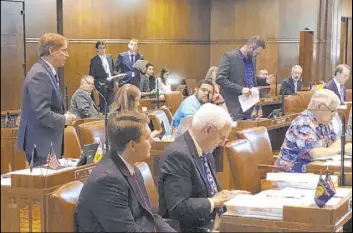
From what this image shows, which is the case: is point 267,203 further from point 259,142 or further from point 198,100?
point 198,100

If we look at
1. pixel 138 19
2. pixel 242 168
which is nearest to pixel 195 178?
pixel 242 168

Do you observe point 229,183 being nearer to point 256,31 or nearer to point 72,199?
point 72,199

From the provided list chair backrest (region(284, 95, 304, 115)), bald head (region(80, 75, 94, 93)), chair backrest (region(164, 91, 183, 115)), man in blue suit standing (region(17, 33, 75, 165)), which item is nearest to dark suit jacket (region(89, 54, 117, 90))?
chair backrest (region(164, 91, 183, 115))

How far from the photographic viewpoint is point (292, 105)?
5711mm

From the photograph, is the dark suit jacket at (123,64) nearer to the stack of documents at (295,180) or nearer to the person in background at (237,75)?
the person in background at (237,75)

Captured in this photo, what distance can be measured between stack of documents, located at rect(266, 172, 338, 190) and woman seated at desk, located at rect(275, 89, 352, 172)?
0.50m

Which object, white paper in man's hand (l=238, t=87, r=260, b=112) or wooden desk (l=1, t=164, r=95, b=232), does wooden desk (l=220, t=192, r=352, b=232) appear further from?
white paper in man's hand (l=238, t=87, r=260, b=112)

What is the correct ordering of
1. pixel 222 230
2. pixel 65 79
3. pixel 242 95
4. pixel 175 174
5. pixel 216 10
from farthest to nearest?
pixel 216 10 < pixel 65 79 < pixel 242 95 < pixel 175 174 < pixel 222 230

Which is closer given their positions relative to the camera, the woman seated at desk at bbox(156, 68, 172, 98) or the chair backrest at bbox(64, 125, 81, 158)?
the chair backrest at bbox(64, 125, 81, 158)

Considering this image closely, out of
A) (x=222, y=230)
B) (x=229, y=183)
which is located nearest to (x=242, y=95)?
(x=229, y=183)

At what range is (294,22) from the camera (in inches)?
408

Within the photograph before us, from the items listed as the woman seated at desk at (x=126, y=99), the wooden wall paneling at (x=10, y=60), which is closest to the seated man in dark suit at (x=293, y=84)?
the woman seated at desk at (x=126, y=99)

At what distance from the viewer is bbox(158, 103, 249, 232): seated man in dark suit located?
2.37 meters

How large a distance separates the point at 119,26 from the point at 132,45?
1.01 meters
